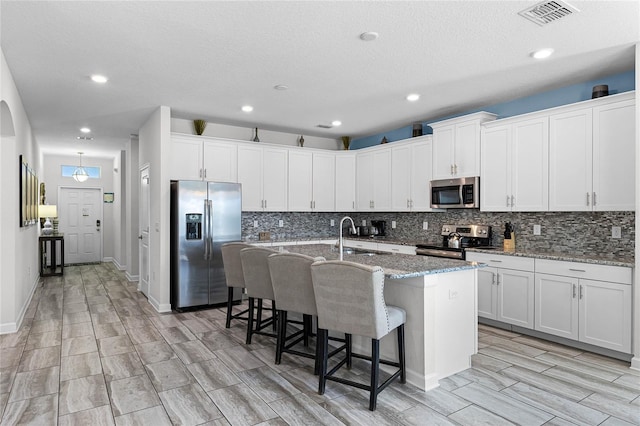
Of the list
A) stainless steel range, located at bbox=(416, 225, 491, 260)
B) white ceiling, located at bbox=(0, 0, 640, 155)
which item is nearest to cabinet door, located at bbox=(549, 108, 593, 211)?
white ceiling, located at bbox=(0, 0, 640, 155)

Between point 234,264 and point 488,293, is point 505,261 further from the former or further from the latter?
point 234,264

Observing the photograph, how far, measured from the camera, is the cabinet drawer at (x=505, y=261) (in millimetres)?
4048

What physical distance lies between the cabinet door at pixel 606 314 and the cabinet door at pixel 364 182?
3550 millimetres

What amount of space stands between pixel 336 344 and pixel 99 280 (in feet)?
18.6

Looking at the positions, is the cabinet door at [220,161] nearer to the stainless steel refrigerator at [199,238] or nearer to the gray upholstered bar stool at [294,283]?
the stainless steel refrigerator at [199,238]

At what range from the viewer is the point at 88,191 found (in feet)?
32.3

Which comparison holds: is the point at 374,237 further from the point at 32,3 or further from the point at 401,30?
the point at 32,3

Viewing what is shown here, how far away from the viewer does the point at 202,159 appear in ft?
18.4

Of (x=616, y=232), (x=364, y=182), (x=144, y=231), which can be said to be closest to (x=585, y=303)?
(x=616, y=232)

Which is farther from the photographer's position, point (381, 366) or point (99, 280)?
point (99, 280)

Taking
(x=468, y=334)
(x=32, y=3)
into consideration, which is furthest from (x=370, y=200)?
(x=32, y=3)

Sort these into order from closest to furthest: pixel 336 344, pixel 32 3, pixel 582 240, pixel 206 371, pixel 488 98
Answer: pixel 32 3 < pixel 206 371 < pixel 336 344 < pixel 582 240 < pixel 488 98

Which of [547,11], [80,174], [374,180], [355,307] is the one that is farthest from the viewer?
[80,174]

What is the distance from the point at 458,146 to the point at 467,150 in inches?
5.7
